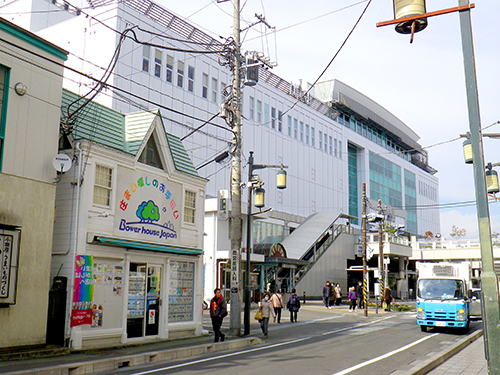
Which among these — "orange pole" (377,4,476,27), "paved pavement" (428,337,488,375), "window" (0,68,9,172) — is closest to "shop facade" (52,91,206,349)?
"window" (0,68,9,172)

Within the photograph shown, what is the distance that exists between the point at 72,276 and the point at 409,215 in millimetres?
78574

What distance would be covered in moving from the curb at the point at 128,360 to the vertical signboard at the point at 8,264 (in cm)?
259

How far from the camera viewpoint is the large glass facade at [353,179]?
225 feet

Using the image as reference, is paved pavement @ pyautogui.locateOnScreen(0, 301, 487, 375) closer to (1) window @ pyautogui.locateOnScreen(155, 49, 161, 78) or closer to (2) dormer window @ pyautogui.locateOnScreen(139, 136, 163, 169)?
(2) dormer window @ pyautogui.locateOnScreen(139, 136, 163, 169)

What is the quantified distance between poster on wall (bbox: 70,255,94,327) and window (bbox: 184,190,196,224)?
5091 millimetres

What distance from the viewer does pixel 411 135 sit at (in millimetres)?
89312

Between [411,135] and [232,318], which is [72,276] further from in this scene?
[411,135]

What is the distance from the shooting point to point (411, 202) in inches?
3398

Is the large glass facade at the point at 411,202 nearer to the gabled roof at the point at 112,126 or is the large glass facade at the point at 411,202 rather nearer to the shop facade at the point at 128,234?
the shop facade at the point at 128,234

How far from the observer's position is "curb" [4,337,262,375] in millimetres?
10320

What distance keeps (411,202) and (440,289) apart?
6938 centimetres

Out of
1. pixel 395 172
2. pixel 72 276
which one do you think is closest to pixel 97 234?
pixel 72 276

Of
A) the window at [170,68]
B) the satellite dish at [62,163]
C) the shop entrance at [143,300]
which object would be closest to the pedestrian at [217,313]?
the shop entrance at [143,300]

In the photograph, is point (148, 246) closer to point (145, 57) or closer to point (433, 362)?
point (433, 362)
